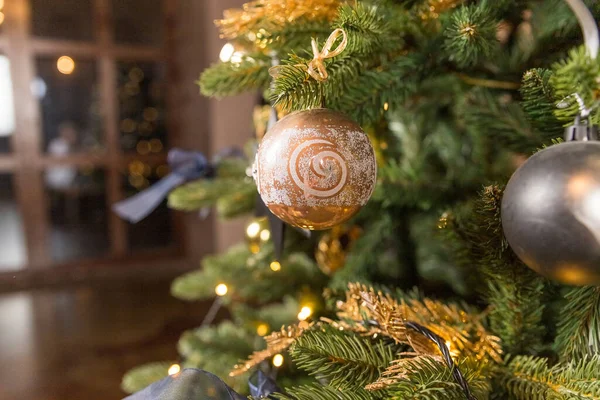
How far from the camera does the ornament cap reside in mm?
241

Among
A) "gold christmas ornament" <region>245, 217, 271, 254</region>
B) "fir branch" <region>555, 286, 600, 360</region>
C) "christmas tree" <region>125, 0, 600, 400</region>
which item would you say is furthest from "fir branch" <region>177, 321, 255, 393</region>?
"fir branch" <region>555, 286, 600, 360</region>

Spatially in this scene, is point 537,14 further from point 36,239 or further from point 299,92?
point 36,239

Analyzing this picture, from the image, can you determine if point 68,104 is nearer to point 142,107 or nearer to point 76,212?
point 142,107

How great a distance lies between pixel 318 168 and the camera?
283 millimetres

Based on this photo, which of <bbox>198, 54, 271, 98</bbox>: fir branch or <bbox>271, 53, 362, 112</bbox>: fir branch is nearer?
→ <bbox>271, 53, 362, 112</bbox>: fir branch

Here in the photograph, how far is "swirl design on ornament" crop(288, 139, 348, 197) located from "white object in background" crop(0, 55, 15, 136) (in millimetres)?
1753

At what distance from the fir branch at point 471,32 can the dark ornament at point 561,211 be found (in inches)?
4.4

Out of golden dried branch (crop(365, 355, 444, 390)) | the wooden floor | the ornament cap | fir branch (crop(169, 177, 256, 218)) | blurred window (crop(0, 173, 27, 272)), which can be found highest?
the ornament cap

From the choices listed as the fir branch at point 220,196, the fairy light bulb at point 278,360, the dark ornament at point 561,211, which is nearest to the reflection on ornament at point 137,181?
the fir branch at point 220,196

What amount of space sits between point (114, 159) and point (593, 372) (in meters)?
1.82

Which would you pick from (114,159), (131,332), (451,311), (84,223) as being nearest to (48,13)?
(114,159)

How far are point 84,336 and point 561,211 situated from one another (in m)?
1.33

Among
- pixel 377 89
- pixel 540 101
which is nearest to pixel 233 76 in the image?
pixel 377 89

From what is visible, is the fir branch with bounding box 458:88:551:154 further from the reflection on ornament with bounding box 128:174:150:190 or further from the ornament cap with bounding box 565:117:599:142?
the reflection on ornament with bounding box 128:174:150:190
